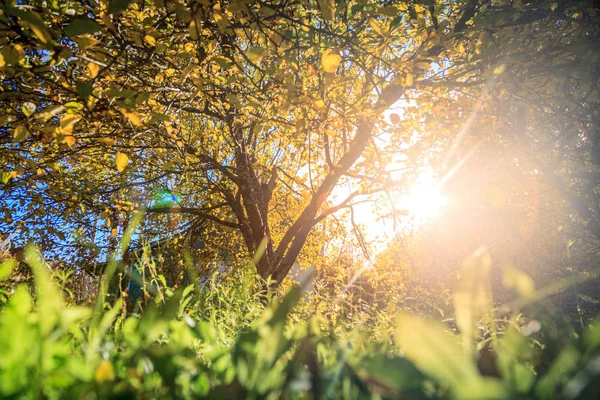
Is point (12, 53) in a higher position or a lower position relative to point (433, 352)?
higher

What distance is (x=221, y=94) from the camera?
5020mm

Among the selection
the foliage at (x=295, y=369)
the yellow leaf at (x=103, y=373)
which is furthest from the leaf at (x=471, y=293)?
the yellow leaf at (x=103, y=373)

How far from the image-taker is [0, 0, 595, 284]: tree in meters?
2.05

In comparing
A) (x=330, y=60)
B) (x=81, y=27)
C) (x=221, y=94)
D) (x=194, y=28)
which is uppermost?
(x=221, y=94)

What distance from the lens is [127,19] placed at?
10.2 feet

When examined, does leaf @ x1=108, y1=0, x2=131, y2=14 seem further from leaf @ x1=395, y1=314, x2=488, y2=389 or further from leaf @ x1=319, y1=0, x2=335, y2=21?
leaf @ x1=395, y1=314, x2=488, y2=389

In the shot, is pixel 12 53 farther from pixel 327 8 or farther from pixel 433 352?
pixel 433 352

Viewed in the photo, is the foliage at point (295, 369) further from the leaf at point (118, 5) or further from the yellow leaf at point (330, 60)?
the yellow leaf at point (330, 60)

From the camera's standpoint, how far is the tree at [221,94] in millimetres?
2047

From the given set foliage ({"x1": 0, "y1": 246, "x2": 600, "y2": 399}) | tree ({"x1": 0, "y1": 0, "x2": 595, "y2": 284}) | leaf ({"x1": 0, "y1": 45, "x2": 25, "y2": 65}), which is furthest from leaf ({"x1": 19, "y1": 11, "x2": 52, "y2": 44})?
foliage ({"x1": 0, "y1": 246, "x2": 600, "y2": 399})

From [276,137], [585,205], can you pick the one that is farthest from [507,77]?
[276,137]

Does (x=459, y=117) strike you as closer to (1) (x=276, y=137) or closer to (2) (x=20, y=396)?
(1) (x=276, y=137)

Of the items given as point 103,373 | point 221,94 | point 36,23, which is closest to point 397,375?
point 103,373

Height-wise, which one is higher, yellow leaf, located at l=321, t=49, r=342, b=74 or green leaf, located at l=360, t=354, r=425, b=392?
yellow leaf, located at l=321, t=49, r=342, b=74
